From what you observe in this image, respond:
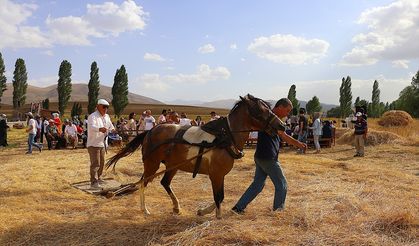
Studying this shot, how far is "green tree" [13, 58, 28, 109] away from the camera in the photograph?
67.2m

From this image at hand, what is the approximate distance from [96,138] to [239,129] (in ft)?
12.2

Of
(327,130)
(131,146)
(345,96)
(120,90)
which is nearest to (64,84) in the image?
(120,90)

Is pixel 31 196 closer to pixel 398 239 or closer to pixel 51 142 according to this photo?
pixel 398 239

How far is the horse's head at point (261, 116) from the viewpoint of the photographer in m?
5.97

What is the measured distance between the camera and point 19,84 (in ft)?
223

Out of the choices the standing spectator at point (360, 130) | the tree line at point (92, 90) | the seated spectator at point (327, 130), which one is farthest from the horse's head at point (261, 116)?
the tree line at point (92, 90)

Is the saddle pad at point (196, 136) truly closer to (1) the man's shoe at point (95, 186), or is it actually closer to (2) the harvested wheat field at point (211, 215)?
(2) the harvested wheat field at point (211, 215)

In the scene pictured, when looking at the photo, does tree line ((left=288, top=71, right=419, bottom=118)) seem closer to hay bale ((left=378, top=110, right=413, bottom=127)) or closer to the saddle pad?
hay bale ((left=378, top=110, right=413, bottom=127))

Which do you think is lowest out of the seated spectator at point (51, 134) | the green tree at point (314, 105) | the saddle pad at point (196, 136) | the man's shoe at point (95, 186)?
the man's shoe at point (95, 186)

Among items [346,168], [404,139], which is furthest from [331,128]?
[346,168]

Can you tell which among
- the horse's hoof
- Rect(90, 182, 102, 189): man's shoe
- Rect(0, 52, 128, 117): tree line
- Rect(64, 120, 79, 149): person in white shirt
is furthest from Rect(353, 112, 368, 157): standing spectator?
Rect(0, 52, 128, 117): tree line

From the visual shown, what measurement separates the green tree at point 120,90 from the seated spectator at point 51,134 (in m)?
44.5

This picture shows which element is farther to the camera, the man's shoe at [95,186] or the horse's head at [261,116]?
the man's shoe at [95,186]

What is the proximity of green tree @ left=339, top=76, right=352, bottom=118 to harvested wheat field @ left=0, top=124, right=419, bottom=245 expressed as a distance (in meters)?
59.8
